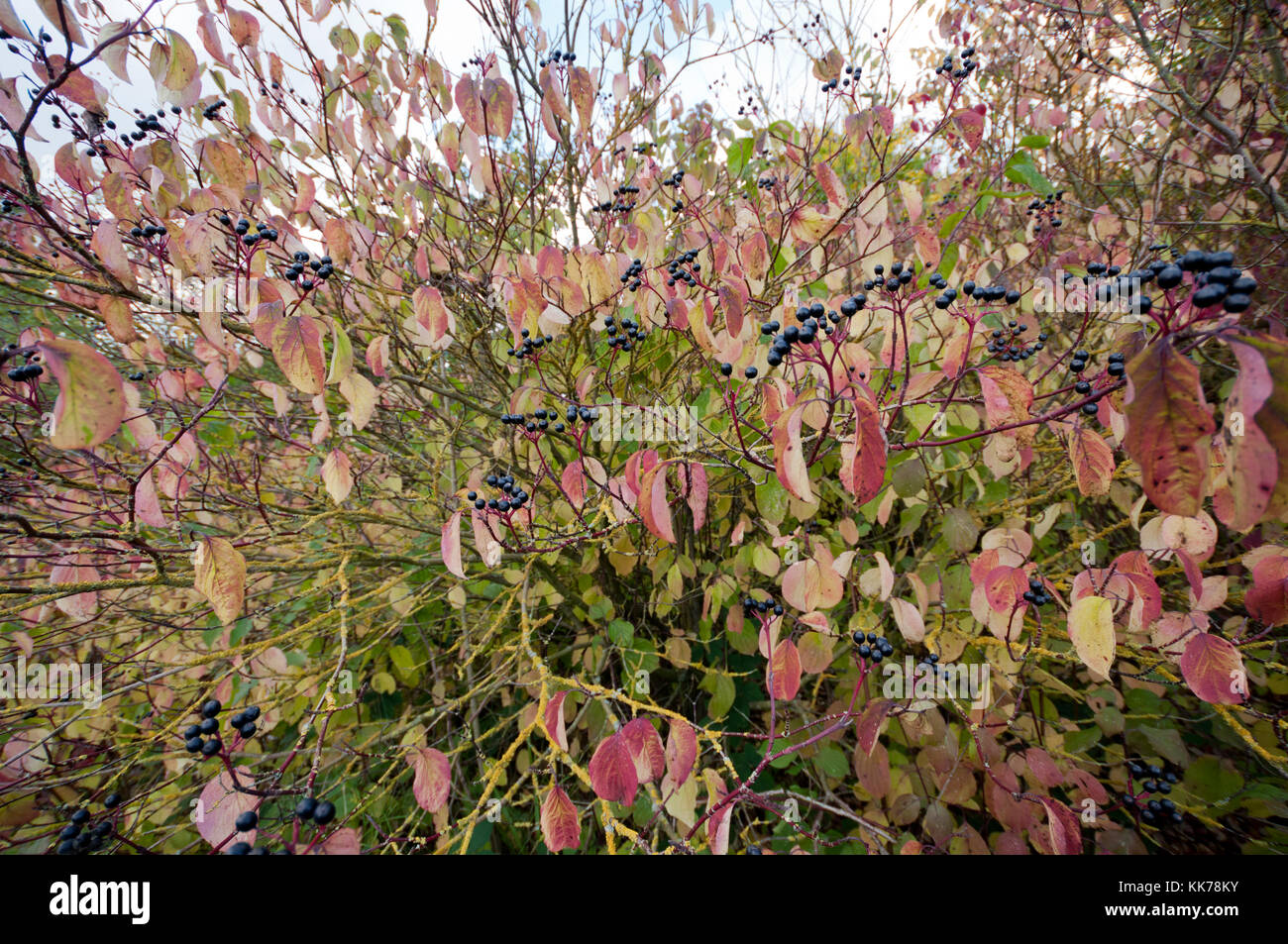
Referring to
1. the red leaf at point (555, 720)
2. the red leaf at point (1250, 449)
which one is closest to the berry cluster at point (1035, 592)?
the red leaf at point (1250, 449)

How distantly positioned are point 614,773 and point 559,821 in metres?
0.20

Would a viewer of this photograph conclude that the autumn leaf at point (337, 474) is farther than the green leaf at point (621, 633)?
No

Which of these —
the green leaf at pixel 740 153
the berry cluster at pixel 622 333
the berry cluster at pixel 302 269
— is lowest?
the berry cluster at pixel 622 333

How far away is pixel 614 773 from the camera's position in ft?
3.64

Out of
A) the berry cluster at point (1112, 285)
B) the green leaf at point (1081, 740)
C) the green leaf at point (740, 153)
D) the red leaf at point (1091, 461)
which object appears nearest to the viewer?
the red leaf at point (1091, 461)

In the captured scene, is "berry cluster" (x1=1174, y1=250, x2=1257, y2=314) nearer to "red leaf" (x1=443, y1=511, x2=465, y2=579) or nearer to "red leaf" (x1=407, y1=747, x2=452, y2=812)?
"red leaf" (x1=443, y1=511, x2=465, y2=579)

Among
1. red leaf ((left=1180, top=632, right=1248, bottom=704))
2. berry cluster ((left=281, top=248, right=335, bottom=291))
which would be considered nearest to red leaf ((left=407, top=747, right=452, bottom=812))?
berry cluster ((left=281, top=248, right=335, bottom=291))

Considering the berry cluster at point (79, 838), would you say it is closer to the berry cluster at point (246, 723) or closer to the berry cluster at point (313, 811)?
the berry cluster at point (246, 723)

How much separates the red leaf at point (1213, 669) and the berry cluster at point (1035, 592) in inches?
10.9

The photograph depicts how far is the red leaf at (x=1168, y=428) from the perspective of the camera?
2.16 ft

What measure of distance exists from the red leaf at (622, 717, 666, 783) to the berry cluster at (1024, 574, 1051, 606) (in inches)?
39.2

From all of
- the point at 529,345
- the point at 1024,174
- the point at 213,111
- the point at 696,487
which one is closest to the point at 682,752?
the point at 696,487
